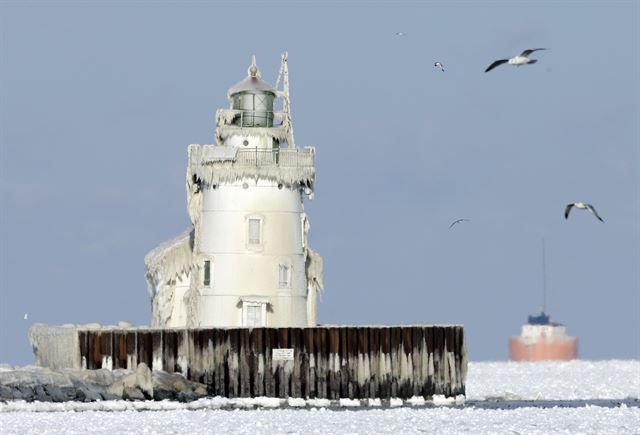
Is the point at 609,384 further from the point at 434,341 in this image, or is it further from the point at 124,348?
the point at 124,348

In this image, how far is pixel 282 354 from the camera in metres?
48.8

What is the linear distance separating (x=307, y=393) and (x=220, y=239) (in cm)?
966

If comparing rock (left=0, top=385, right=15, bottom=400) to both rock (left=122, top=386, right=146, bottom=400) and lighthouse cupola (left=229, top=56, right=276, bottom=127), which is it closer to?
rock (left=122, top=386, right=146, bottom=400)

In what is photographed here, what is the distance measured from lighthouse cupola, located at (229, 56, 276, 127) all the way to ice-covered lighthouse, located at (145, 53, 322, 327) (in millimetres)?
39

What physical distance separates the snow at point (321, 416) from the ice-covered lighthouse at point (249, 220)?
8.17 m

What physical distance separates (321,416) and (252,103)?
18.0 metres

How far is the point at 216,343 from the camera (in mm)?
48719

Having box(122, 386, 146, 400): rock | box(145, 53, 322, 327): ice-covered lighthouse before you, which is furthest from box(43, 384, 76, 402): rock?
box(145, 53, 322, 327): ice-covered lighthouse

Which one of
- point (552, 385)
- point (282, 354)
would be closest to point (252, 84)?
point (282, 354)

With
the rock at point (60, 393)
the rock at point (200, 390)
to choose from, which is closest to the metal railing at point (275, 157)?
the rock at point (200, 390)

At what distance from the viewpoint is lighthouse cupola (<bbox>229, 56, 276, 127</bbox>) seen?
5772 cm

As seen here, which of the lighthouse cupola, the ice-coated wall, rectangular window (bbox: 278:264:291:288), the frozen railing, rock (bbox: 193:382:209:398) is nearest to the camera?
rock (bbox: 193:382:209:398)

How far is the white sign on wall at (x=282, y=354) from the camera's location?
48.7m

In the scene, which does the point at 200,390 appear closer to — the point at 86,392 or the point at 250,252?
the point at 86,392
